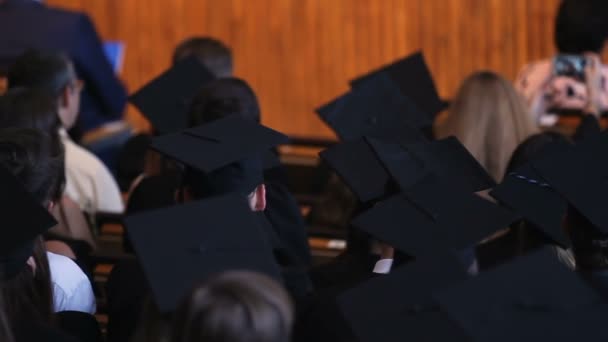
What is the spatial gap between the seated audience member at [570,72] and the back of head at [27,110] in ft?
9.55

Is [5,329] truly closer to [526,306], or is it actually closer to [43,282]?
[43,282]

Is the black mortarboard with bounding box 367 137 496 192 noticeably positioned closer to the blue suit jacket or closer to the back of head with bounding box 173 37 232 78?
the back of head with bounding box 173 37 232 78

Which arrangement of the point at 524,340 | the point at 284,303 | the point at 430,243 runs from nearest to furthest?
the point at 284,303, the point at 524,340, the point at 430,243

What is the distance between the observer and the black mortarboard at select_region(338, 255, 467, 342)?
2.90 metres

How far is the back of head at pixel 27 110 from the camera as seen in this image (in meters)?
4.31

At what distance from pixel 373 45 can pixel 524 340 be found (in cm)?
637

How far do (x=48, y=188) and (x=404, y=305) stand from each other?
111cm

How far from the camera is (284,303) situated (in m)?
2.29

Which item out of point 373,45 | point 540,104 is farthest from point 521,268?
point 373,45

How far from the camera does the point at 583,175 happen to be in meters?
3.82

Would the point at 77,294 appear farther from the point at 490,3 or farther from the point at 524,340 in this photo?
the point at 490,3

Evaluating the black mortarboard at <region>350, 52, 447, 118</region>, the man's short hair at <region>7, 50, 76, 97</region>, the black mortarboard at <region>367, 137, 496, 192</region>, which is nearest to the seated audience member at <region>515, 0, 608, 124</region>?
the black mortarboard at <region>350, 52, 447, 118</region>

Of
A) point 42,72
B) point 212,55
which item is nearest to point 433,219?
point 42,72

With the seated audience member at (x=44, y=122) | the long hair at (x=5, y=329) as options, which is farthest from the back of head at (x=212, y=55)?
the long hair at (x=5, y=329)
